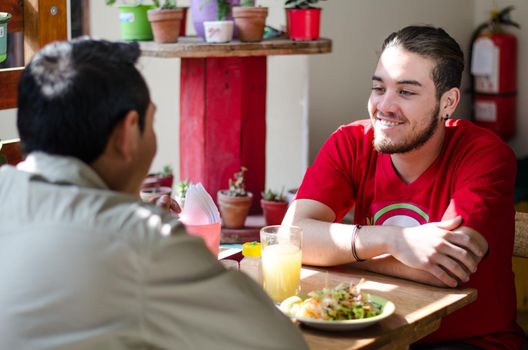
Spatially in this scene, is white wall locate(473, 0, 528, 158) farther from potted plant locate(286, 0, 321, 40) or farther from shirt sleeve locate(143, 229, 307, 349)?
shirt sleeve locate(143, 229, 307, 349)

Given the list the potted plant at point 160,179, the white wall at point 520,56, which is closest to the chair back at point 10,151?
the potted plant at point 160,179

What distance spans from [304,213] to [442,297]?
47 cm

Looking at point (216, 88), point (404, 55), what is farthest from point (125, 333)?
point (216, 88)

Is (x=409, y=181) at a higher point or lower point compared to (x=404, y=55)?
lower

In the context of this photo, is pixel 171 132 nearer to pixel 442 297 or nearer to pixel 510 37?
pixel 510 37

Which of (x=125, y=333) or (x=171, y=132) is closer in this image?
(x=125, y=333)

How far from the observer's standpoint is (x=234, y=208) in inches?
153

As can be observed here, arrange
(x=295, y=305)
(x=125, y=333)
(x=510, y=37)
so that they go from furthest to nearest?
1. (x=510, y=37)
2. (x=295, y=305)
3. (x=125, y=333)

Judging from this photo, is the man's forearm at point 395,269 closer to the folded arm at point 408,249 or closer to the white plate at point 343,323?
the folded arm at point 408,249

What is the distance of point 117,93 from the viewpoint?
1295 mm

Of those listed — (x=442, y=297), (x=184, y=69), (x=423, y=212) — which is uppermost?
(x=184, y=69)

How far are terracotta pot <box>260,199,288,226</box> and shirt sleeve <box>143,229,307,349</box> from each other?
2593 millimetres

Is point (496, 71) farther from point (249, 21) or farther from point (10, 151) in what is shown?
point (10, 151)

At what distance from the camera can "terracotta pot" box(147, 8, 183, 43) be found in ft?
11.7
